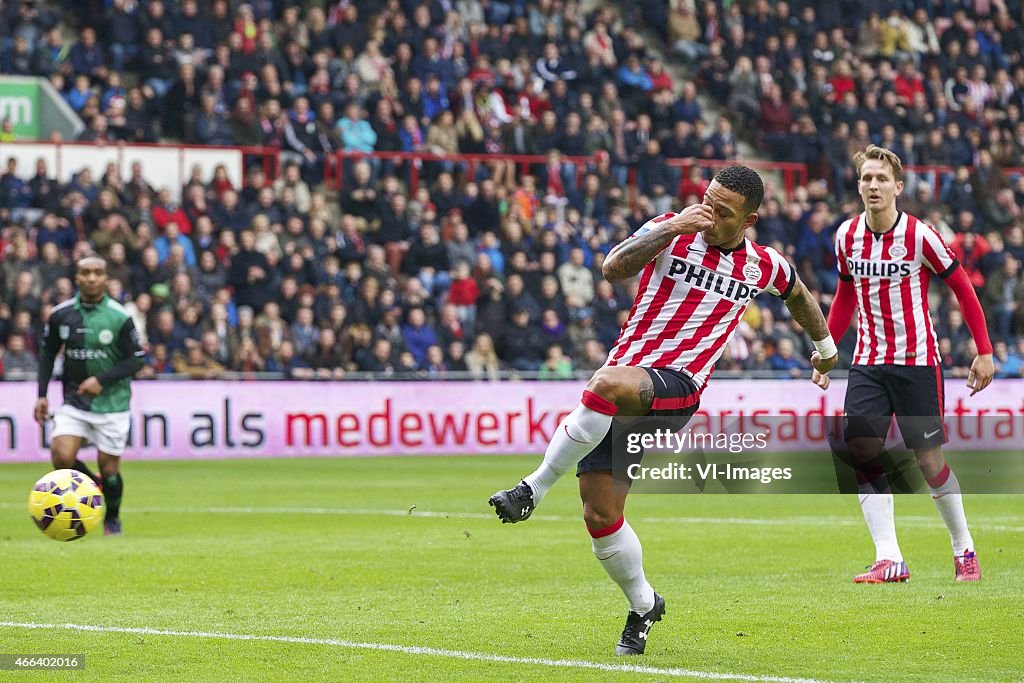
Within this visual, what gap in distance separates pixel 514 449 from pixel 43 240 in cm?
683

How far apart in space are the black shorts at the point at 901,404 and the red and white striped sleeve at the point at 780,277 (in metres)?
2.58

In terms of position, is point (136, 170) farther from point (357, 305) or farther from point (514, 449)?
point (514, 449)

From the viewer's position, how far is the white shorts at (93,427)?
1284 centimetres

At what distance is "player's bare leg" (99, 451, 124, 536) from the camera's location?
1296 cm

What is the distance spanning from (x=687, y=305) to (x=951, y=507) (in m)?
3.34

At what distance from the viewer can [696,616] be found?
27.7 ft

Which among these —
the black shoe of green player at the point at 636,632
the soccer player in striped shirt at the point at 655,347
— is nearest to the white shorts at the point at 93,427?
the soccer player in striped shirt at the point at 655,347

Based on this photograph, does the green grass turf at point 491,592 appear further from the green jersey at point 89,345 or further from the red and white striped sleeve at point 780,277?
the red and white striped sleeve at point 780,277

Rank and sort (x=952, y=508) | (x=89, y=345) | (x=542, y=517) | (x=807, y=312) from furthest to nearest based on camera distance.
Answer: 1. (x=542, y=517)
2. (x=89, y=345)
3. (x=952, y=508)
4. (x=807, y=312)

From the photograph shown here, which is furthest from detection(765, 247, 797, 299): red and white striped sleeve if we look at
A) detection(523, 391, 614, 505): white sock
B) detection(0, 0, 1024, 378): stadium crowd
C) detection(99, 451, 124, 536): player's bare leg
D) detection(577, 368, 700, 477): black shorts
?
detection(0, 0, 1024, 378): stadium crowd

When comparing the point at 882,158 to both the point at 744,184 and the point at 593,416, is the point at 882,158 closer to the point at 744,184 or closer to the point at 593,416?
the point at 744,184

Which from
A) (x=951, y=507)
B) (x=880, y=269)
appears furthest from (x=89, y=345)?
(x=951, y=507)

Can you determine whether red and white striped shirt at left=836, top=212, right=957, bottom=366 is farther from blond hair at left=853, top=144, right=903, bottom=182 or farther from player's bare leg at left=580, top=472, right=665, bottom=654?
player's bare leg at left=580, top=472, right=665, bottom=654

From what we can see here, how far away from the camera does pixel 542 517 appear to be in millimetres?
14586
